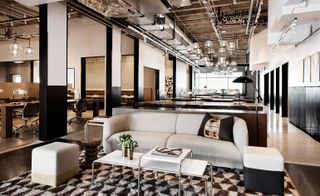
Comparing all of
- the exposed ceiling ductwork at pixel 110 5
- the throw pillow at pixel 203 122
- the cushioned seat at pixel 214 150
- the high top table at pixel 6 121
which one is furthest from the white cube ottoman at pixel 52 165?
the high top table at pixel 6 121

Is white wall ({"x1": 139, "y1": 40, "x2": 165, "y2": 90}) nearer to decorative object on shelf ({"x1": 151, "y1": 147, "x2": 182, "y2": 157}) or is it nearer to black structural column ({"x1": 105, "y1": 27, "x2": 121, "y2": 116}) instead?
black structural column ({"x1": 105, "y1": 27, "x2": 121, "y2": 116})

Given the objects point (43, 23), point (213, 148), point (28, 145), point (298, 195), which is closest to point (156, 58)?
point (43, 23)

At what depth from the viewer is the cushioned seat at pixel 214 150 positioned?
3.34 m

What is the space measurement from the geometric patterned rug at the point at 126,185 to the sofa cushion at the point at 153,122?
42.0 inches

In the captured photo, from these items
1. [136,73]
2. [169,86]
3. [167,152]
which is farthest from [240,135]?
[169,86]

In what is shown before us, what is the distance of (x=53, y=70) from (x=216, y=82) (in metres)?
22.1

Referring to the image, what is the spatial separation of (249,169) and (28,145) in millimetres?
4404

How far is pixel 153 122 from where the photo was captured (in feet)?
14.3

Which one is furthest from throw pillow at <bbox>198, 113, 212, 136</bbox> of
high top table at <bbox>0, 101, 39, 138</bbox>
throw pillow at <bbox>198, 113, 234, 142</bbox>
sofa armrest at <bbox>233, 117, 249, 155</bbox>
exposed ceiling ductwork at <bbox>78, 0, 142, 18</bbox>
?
high top table at <bbox>0, 101, 39, 138</bbox>

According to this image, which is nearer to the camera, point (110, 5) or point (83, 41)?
point (110, 5)

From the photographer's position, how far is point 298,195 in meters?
2.73

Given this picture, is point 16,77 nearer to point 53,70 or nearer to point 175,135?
point 53,70

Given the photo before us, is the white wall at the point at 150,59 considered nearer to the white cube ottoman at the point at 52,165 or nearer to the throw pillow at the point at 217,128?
the throw pillow at the point at 217,128

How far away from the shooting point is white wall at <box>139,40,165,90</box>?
418 inches
